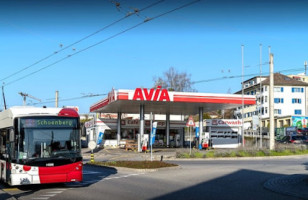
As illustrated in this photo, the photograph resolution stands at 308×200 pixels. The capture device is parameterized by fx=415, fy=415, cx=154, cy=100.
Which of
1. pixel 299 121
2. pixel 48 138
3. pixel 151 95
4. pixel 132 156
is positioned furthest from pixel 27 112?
pixel 299 121

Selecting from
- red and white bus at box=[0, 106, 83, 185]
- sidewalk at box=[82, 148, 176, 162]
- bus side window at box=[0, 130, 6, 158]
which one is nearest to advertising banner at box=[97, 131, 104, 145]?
sidewalk at box=[82, 148, 176, 162]

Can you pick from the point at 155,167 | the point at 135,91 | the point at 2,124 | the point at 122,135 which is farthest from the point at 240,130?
the point at 2,124

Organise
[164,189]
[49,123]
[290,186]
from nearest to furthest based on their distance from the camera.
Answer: [164,189] → [290,186] → [49,123]

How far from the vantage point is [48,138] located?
43.0ft

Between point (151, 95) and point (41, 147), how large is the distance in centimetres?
2230

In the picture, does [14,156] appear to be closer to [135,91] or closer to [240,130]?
[135,91]

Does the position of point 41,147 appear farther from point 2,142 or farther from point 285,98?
point 285,98

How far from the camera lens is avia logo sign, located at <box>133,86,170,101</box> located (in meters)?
34.4

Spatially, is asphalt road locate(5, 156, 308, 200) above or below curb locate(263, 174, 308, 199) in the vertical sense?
below

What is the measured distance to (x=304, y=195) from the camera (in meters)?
11.1

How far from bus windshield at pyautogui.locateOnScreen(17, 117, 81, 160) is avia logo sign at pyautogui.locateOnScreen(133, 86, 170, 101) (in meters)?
20.7

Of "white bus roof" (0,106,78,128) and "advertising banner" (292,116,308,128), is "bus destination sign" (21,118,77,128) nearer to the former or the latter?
"white bus roof" (0,106,78,128)

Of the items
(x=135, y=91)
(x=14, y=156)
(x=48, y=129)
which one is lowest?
(x=14, y=156)

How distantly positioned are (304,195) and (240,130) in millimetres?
36361
